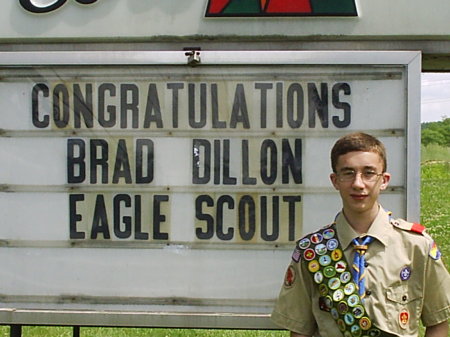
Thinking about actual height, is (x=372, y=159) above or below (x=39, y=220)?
above

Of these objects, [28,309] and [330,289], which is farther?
[28,309]

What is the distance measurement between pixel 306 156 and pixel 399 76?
684 mm

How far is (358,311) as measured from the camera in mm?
2973

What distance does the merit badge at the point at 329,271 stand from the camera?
10.1 ft

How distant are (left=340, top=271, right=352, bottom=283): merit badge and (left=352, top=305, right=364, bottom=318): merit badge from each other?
0.41 feet

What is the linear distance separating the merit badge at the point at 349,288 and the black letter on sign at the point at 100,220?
160 centimetres

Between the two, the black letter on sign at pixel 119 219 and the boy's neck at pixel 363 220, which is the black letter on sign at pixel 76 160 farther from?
the boy's neck at pixel 363 220

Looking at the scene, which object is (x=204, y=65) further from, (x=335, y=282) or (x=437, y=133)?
(x=437, y=133)

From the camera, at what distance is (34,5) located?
403 centimetres

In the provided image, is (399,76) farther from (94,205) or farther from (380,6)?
(94,205)

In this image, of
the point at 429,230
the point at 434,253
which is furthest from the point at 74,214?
the point at 429,230

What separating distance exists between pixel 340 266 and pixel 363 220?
23cm

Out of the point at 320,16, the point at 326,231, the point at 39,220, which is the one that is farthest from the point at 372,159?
the point at 39,220

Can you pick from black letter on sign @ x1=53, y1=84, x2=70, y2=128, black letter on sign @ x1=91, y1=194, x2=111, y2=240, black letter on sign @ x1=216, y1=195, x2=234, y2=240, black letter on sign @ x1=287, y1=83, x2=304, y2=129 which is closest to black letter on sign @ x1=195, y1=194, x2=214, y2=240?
black letter on sign @ x1=216, y1=195, x2=234, y2=240
